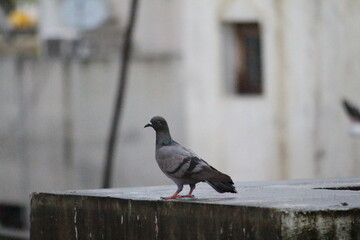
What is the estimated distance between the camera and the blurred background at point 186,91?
20.3 m

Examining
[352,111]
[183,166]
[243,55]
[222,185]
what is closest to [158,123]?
[183,166]

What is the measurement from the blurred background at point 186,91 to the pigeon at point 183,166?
486 inches

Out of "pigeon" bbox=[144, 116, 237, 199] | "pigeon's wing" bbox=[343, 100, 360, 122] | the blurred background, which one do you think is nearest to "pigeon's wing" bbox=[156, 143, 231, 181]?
"pigeon" bbox=[144, 116, 237, 199]

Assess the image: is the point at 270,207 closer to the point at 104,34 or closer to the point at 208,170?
the point at 208,170

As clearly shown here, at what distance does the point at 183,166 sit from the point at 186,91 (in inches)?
533

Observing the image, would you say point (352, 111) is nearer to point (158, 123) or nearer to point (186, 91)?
point (186, 91)

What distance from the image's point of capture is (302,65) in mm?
20359

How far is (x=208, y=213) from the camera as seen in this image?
7.57m

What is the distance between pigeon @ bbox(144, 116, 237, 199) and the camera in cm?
754

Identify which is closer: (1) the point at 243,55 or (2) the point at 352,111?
(2) the point at 352,111

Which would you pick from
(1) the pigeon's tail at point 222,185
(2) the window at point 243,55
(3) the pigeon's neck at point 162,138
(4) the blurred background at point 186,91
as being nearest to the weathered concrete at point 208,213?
(1) the pigeon's tail at point 222,185

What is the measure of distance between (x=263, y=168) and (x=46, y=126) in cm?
393

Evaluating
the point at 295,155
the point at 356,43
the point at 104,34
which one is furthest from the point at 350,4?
the point at 104,34

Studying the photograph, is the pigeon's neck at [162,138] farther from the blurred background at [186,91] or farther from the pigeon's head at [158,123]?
the blurred background at [186,91]
